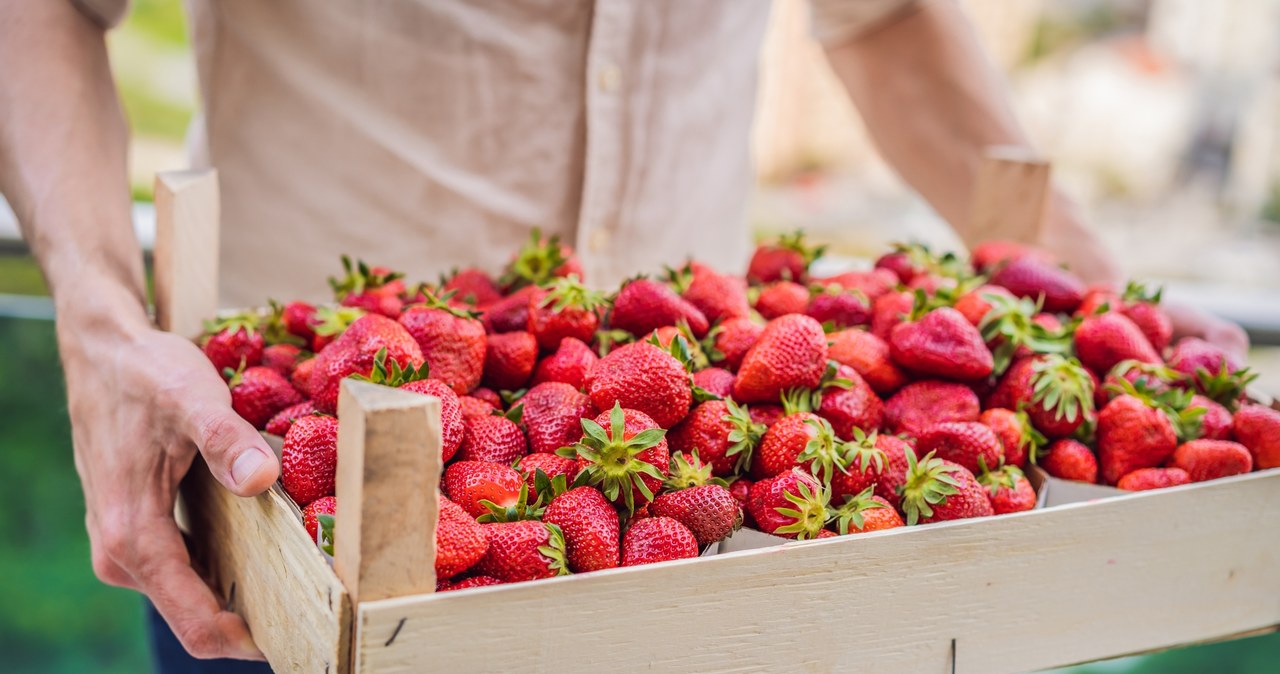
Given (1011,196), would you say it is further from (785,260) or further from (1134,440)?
(1134,440)

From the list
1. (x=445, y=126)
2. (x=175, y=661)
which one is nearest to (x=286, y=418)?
(x=175, y=661)

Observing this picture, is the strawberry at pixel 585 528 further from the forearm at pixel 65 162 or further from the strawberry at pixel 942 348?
the forearm at pixel 65 162

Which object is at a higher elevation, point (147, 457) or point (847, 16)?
point (847, 16)

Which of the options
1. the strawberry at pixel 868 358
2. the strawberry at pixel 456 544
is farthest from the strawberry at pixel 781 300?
the strawberry at pixel 456 544

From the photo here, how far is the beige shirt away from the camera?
169 cm

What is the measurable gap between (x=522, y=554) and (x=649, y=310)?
413 millimetres

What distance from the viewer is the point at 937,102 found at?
77.3 inches

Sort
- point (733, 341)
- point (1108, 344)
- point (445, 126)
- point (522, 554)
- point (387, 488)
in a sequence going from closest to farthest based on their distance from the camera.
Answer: point (387, 488) < point (522, 554) < point (733, 341) < point (1108, 344) < point (445, 126)

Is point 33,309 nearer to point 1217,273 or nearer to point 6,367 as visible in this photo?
point 6,367

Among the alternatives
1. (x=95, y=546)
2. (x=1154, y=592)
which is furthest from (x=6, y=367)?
(x=1154, y=592)

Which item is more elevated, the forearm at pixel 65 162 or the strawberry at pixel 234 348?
the forearm at pixel 65 162

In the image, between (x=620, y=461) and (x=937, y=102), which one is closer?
(x=620, y=461)

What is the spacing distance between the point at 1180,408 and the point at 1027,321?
19cm

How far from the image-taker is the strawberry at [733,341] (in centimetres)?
124
